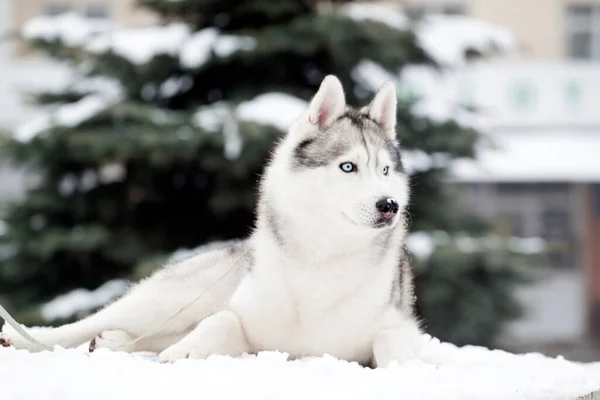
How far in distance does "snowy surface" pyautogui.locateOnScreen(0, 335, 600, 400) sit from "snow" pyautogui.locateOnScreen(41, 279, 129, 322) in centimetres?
359

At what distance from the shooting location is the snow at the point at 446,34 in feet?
20.6

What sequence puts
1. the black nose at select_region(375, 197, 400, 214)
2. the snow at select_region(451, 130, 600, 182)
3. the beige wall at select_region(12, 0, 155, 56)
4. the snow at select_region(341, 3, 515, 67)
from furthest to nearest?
the beige wall at select_region(12, 0, 155, 56)
the snow at select_region(451, 130, 600, 182)
the snow at select_region(341, 3, 515, 67)
the black nose at select_region(375, 197, 400, 214)

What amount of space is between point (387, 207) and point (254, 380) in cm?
56

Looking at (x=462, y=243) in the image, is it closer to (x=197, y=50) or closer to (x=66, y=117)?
(x=197, y=50)

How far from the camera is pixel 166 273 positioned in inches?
99.2

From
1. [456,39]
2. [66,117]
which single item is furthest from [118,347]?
[456,39]

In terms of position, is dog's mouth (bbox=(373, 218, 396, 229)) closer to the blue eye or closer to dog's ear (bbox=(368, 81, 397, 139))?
the blue eye

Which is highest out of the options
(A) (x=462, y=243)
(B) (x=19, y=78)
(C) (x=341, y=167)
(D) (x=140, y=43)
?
(D) (x=140, y=43)

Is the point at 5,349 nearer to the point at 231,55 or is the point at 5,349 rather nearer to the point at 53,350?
the point at 53,350

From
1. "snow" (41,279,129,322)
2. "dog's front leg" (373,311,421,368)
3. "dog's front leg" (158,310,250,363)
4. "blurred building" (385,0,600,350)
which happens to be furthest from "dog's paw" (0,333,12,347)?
"blurred building" (385,0,600,350)

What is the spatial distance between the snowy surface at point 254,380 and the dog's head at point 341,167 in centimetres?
40

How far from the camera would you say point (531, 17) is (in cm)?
1391

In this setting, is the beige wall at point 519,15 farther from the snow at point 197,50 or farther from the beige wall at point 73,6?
the snow at point 197,50

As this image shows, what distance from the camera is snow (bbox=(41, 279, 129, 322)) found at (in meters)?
5.45
